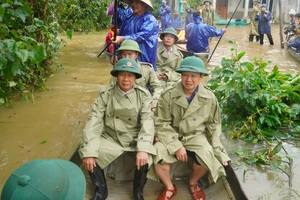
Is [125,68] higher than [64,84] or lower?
higher

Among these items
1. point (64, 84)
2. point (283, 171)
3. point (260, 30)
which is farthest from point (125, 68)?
point (260, 30)

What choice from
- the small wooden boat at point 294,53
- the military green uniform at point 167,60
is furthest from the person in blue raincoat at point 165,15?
the military green uniform at point 167,60

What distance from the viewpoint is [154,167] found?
2992 millimetres

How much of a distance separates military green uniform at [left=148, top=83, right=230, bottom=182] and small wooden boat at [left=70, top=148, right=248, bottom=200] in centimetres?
16

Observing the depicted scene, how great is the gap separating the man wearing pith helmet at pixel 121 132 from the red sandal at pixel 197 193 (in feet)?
1.68

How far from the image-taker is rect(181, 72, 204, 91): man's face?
302cm

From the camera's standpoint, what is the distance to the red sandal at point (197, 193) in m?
3.05

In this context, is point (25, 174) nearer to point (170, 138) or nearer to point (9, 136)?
point (170, 138)

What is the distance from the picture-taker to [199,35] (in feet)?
28.1

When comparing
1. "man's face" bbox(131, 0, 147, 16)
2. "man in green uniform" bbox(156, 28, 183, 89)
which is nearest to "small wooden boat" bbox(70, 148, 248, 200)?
"man's face" bbox(131, 0, 147, 16)

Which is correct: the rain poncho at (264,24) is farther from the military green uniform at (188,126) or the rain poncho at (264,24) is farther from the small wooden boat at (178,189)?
the small wooden boat at (178,189)

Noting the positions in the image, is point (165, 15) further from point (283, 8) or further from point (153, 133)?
point (153, 133)

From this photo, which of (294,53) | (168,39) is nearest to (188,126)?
(168,39)

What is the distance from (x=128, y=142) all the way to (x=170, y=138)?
415mm
